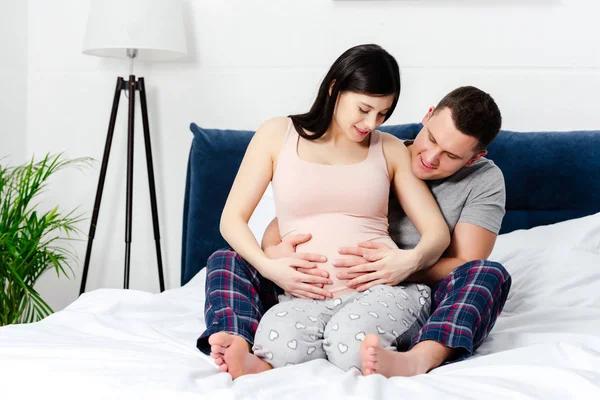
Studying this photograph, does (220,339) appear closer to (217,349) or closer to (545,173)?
(217,349)

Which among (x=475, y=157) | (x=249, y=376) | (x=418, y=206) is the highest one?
(x=475, y=157)

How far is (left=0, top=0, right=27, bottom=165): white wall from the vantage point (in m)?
2.84

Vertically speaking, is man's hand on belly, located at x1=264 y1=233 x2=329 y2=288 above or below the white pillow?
above

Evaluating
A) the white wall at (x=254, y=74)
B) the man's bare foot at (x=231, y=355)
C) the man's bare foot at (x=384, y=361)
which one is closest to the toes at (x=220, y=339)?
the man's bare foot at (x=231, y=355)

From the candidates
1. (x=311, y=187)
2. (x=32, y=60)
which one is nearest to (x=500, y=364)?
(x=311, y=187)

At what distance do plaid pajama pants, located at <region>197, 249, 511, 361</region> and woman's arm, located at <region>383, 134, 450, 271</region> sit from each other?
0.08 m

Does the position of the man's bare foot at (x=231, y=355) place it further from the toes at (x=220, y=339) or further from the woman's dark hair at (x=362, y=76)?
the woman's dark hair at (x=362, y=76)

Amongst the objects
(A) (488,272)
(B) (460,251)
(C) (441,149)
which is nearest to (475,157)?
(C) (441,149)

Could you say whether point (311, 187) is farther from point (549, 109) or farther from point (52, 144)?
point (52, 144)

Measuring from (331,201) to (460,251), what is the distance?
35 cm

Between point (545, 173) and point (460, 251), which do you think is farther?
point (545, 173)

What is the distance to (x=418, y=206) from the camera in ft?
5.45

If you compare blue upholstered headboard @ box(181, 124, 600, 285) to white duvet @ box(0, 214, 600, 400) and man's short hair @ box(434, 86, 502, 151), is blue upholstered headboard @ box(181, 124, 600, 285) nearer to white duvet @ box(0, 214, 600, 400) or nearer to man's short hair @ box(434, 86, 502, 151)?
white duvet @ box(0, 214, 600, 400)

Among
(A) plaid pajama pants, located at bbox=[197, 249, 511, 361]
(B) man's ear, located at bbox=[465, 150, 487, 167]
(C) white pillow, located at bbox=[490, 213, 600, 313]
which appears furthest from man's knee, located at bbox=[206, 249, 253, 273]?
(C) white pillow, located at bbox=[490, 213, 600, 313]
